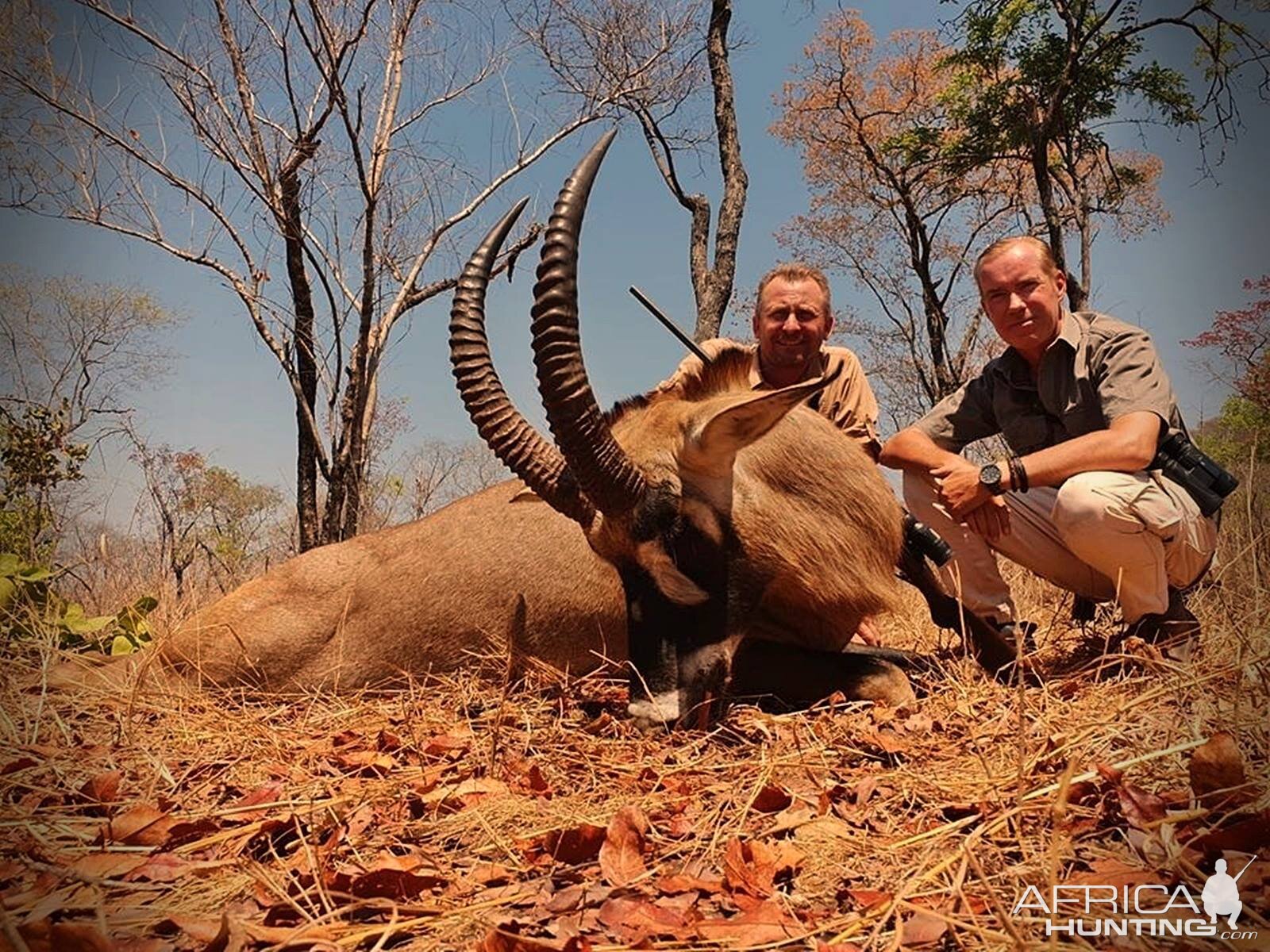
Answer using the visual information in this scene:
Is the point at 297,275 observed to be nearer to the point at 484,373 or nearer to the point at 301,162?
the point at 301,162

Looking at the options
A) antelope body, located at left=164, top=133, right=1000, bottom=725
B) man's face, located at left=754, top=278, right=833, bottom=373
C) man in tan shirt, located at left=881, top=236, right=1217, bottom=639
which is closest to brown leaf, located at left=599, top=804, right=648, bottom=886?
antelope body, located at left=164, top=133, right=1000, bottom=725

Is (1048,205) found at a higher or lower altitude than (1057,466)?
higher

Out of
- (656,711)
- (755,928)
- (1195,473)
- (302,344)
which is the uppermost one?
(302,344)

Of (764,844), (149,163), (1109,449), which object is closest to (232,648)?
(764,844)

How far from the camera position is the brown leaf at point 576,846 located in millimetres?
2104

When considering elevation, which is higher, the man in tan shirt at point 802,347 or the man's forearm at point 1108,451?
the man in tan shirt at point 802,347

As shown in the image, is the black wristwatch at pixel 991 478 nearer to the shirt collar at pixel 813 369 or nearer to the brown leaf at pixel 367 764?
the shirt collar at pixel 813 369

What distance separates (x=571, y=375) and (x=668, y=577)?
0.92 meters

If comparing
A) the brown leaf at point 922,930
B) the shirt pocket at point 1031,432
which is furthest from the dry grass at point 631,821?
the shirt pocket at point 1031,432

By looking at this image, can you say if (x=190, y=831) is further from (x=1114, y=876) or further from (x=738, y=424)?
(x=738, y=424)

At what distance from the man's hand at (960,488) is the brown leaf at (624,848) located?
2739mm

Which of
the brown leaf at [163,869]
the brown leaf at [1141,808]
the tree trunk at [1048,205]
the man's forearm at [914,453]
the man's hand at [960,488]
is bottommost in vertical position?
the brown leaf at [163,869]

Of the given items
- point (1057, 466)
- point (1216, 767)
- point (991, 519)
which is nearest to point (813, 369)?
point (991, 519)

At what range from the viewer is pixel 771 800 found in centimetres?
238
